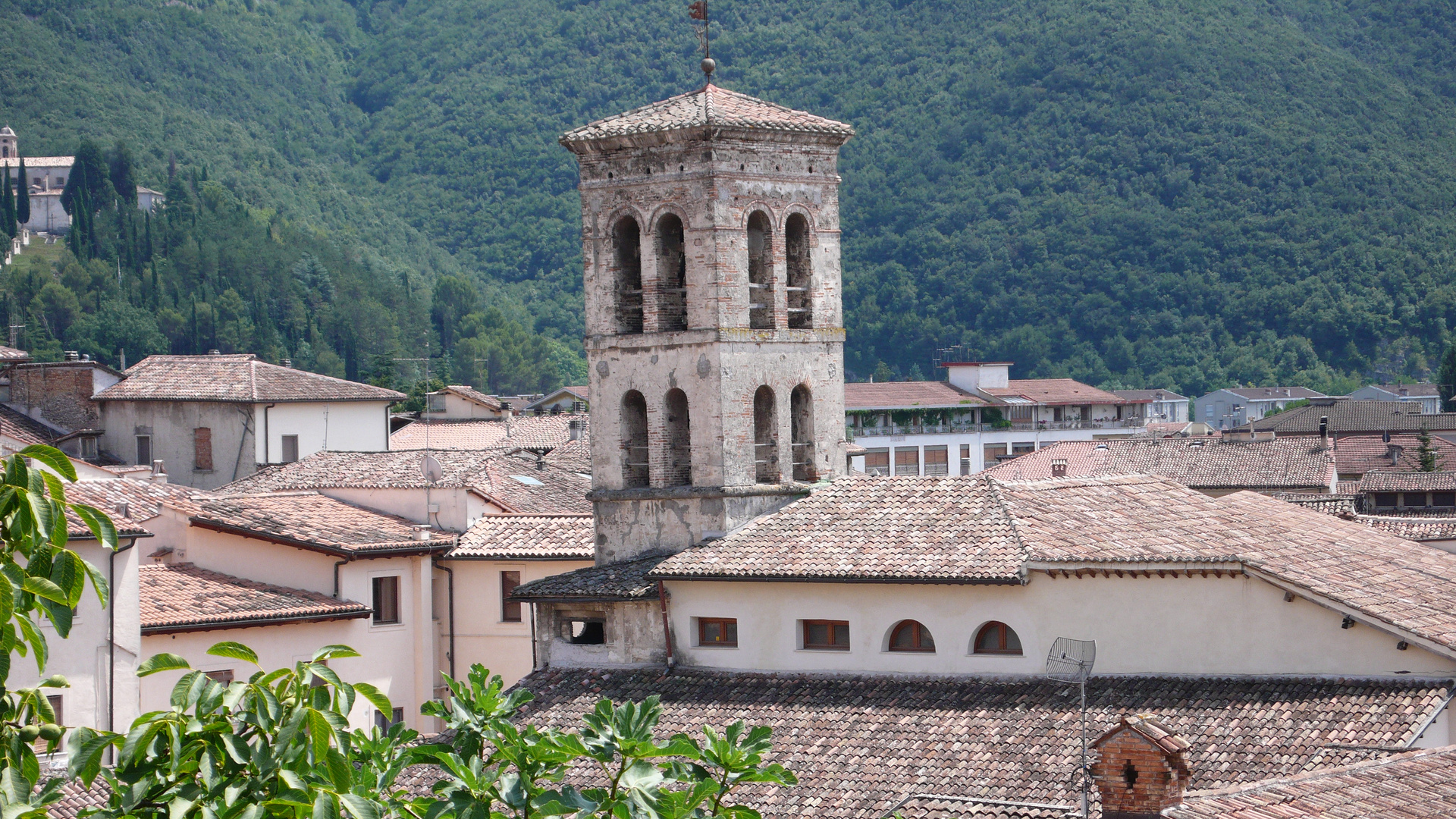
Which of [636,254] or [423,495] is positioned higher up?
[636,254]

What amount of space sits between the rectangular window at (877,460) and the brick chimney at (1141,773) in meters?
65.1

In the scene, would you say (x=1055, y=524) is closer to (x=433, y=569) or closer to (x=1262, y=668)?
(x=1262, y=668)

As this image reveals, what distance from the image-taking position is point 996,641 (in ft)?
76.3

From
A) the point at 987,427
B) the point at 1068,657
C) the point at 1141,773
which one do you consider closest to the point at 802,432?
the point at 1068,657

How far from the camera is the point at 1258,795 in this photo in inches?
584

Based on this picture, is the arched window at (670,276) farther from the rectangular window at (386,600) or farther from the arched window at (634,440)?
the rectangular window at (386,600)

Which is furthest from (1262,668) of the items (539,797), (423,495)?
(423,495)

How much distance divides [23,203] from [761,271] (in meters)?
134

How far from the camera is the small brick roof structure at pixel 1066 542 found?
21719 millimetres

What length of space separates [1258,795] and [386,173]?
168 meters

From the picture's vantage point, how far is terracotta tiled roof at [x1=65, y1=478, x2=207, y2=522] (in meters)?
28.9

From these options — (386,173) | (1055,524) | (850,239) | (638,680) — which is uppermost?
(386,173)

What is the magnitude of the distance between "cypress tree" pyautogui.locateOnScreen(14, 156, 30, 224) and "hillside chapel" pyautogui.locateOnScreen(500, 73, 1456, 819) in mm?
129672

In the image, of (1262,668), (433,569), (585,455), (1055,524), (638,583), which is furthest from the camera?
(585,455)
